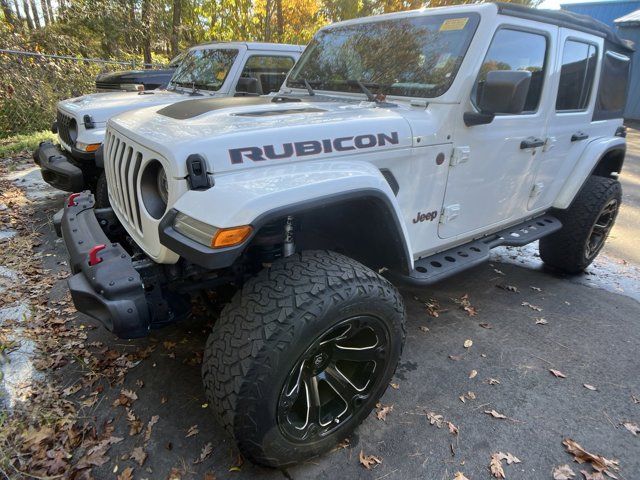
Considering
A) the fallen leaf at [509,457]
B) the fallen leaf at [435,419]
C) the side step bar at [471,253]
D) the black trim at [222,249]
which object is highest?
the black trim at [222,249]

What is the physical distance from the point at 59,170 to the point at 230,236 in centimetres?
358

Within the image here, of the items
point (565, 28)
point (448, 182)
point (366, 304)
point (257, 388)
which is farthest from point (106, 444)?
point (565, 28)

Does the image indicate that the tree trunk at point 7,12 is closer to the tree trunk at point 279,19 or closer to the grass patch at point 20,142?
the grass patch at point 20,142

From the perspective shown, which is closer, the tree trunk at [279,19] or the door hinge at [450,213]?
the door hinge at [450,213]

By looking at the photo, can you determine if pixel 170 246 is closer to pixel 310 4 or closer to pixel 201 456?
pixel 201 456

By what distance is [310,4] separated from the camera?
16375 millimetres

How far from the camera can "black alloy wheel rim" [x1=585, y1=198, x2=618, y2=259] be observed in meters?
4.00

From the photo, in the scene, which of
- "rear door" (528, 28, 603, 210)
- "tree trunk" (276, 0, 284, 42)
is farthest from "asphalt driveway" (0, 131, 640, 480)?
"tree trunk" (276, 0, 284, 42)

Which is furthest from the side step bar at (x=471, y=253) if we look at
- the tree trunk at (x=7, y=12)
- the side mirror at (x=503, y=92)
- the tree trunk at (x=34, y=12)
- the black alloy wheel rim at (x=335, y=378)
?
the tree trunk at (x=34, y=12)

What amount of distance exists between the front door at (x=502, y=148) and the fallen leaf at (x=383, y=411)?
113 centimetres

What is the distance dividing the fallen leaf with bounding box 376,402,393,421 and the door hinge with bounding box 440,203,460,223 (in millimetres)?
1194

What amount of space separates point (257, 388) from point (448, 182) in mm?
1686

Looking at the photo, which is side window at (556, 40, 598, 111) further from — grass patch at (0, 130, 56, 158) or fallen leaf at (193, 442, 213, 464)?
grass patch at (0, 130, 56, 158)

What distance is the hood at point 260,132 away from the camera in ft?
5.84
